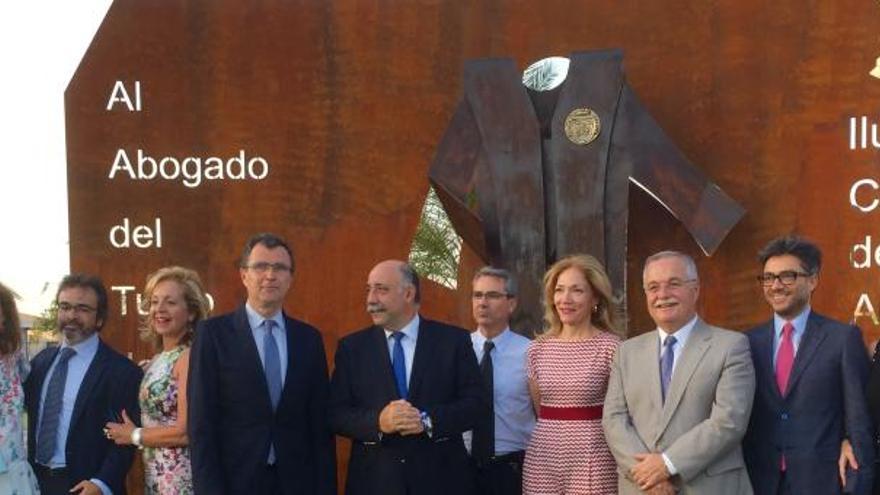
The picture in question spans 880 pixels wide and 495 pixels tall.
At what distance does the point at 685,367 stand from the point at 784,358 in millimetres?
361

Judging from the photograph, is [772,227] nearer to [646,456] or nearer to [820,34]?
[820,34]

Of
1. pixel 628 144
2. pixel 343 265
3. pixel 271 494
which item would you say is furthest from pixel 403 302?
pixel 343 265

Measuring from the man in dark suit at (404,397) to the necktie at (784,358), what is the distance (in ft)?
3.28

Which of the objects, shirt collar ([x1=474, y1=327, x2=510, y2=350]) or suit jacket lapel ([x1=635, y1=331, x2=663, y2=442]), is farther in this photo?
shirt collar ([x1=474, y1=327, x2=510, y2=350])

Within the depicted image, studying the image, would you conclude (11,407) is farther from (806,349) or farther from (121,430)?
(806,349)

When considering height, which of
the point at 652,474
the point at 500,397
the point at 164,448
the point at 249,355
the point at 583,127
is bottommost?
the point at 652,474

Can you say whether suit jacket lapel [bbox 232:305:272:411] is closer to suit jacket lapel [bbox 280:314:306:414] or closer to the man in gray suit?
suit jacket lapel [bbox 280:314:306:414]

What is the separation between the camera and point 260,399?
13.6 feet

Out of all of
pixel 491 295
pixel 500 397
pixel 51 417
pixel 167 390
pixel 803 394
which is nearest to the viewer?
pixel 803 394

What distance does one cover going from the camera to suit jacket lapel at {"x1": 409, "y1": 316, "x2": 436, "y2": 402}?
4324mm

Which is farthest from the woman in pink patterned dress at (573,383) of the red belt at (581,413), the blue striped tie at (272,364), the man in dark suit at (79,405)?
the man in dark suit at (79,405)

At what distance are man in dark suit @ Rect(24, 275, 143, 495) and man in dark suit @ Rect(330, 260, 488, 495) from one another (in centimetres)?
81

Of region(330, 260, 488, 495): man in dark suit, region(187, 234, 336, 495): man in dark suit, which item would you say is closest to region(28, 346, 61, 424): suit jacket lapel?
region(187, 234, 336, 495): man in dark suit

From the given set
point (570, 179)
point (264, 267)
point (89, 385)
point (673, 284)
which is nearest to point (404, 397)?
point (264, 267)
